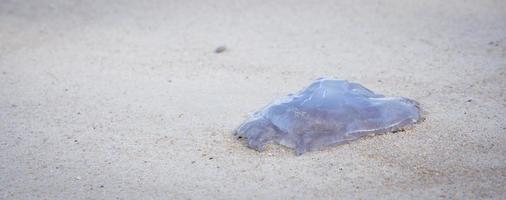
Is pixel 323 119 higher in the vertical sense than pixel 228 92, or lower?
higher

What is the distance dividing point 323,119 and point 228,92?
1.02 m

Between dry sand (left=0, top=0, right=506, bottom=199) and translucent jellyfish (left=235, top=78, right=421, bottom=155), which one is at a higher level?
translucent jellyfish (left=235, top=78, right=421, bottom=155)

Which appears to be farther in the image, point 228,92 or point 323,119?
point 228,92

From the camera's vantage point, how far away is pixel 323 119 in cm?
311

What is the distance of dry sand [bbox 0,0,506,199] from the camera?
2.82 meters

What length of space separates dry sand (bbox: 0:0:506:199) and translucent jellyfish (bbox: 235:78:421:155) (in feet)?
0.24

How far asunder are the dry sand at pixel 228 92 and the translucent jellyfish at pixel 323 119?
0.24 ft

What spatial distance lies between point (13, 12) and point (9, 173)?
3253 millimetres

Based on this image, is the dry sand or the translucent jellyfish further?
the translucent jellyfish

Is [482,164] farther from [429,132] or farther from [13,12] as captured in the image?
[13,12]

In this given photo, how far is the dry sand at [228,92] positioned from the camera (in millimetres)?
2824

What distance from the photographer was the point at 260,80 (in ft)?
13.6

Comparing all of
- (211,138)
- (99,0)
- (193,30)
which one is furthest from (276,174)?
(99,0)

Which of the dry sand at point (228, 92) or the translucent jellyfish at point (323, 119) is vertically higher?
the translucent jellyfish at point (323, 119)
